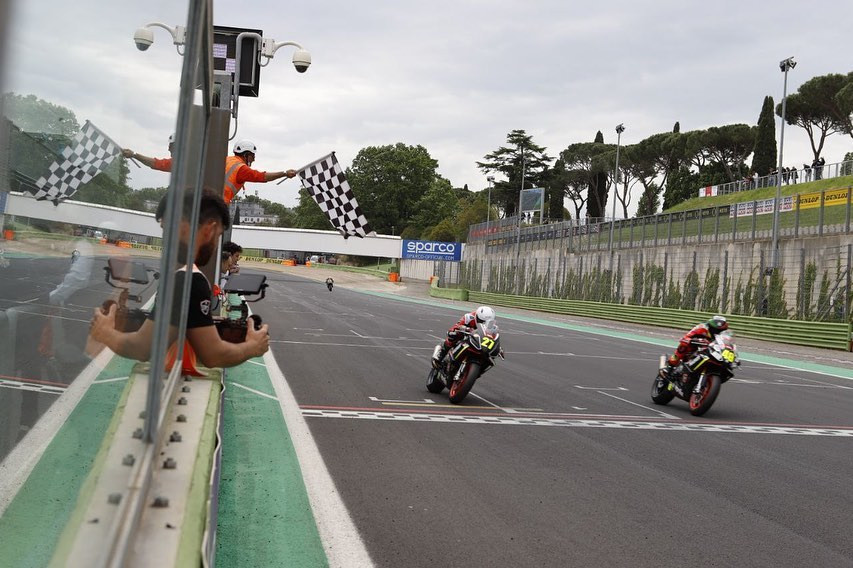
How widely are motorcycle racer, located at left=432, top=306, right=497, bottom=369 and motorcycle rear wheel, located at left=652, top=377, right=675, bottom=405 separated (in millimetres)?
2659

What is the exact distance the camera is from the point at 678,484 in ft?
22.1

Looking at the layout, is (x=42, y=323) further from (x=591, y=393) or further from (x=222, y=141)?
(x=591, y=393)

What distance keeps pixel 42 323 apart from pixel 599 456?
273 inches

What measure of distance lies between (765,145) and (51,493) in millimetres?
72149

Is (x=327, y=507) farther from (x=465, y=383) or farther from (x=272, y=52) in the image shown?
(x=272, y=52)

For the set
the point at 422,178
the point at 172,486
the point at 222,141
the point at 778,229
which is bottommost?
the point at 172,486

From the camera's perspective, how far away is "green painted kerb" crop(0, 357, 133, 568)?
1.27 m

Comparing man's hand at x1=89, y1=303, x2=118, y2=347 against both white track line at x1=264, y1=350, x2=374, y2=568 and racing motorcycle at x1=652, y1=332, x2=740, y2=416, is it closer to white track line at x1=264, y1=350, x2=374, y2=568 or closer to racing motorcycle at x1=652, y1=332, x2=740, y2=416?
white track line at x1=264, y1=350, x2=374, y2=568

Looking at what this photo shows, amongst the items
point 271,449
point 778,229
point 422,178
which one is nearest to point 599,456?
point 271,449

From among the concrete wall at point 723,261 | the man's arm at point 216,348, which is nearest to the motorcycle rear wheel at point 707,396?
the man's arm at point 216,348

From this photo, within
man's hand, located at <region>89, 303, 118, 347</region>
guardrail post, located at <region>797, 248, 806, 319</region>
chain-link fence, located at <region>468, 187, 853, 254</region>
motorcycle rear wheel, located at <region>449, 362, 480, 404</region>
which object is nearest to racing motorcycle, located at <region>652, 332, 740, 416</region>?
motorcycle rear wheel, located at <region>449, 362, 480, 404</region>

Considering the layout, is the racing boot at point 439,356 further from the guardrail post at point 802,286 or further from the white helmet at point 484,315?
the guardrail post at point 802,286

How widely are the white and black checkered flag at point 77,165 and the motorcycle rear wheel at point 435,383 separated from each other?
32.7ft

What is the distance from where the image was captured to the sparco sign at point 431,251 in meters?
74.4
